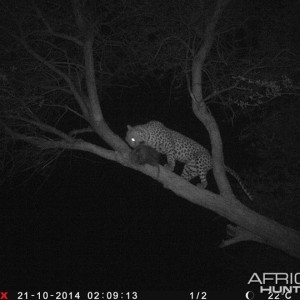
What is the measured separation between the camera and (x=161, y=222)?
15.0 meters

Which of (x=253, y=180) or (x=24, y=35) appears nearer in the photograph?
(x=24, y=35)

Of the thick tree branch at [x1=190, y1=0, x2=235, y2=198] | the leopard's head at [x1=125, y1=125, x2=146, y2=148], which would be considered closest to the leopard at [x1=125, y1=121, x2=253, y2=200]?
the leopard's head at [x1=125, y1=125, x2=146, y2=148]

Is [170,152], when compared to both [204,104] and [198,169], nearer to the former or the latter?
[198,169]

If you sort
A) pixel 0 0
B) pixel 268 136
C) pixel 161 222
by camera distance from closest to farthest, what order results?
pixel 0 0
pixel 268 136
pixel 161 222

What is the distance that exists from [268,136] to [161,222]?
7337mm

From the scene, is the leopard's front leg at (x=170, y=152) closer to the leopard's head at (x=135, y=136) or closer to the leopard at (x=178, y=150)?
the leopard at (x=178, y=150)

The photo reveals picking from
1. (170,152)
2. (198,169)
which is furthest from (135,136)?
(198,169)

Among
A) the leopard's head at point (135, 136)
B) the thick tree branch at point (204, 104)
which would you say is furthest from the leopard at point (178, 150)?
the thick tree branch at point (204, 104)

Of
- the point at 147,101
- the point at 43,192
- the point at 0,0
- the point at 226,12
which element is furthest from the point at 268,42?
the point at 43,192

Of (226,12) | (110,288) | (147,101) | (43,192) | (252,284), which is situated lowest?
(252,284)

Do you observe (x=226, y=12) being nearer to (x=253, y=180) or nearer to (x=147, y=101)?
(x=253, y=180)

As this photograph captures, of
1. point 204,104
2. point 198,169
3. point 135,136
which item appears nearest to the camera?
point 204,104

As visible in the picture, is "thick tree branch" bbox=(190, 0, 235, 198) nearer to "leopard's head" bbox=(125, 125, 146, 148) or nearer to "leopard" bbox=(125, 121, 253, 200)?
"leopard" bbox=(125, 121, 253, 200)

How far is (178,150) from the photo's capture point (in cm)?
821
